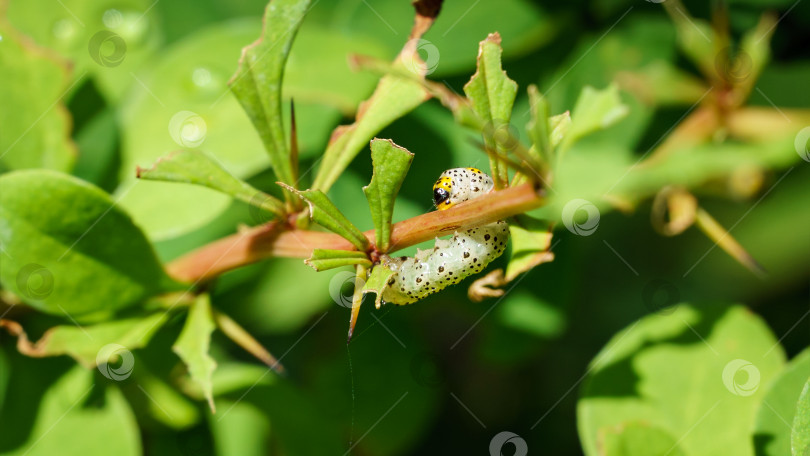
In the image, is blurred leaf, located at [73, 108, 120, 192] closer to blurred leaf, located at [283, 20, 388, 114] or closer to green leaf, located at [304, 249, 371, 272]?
blurred leaf, located at [283, 20, 388, 114]

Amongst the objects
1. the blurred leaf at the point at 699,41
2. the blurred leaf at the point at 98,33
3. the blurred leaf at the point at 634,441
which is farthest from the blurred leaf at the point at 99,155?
the blurred leaf at the point at 699,41

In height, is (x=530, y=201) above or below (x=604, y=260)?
below

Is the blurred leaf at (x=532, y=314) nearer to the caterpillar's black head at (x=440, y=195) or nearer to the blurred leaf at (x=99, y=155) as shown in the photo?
the caterpillar's black head at (x=440, y=195)

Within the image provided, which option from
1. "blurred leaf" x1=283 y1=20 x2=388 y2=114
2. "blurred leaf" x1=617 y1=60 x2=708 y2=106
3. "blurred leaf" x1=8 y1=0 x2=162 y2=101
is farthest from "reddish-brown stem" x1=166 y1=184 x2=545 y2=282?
"blurred leaf" x1=617 y1=60 x2=708 y2=106

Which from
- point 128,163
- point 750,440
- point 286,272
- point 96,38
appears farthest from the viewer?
point 286,272

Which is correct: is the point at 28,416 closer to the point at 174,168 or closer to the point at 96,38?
the point at 174,168

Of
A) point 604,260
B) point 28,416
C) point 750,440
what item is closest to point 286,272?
point 28,416
